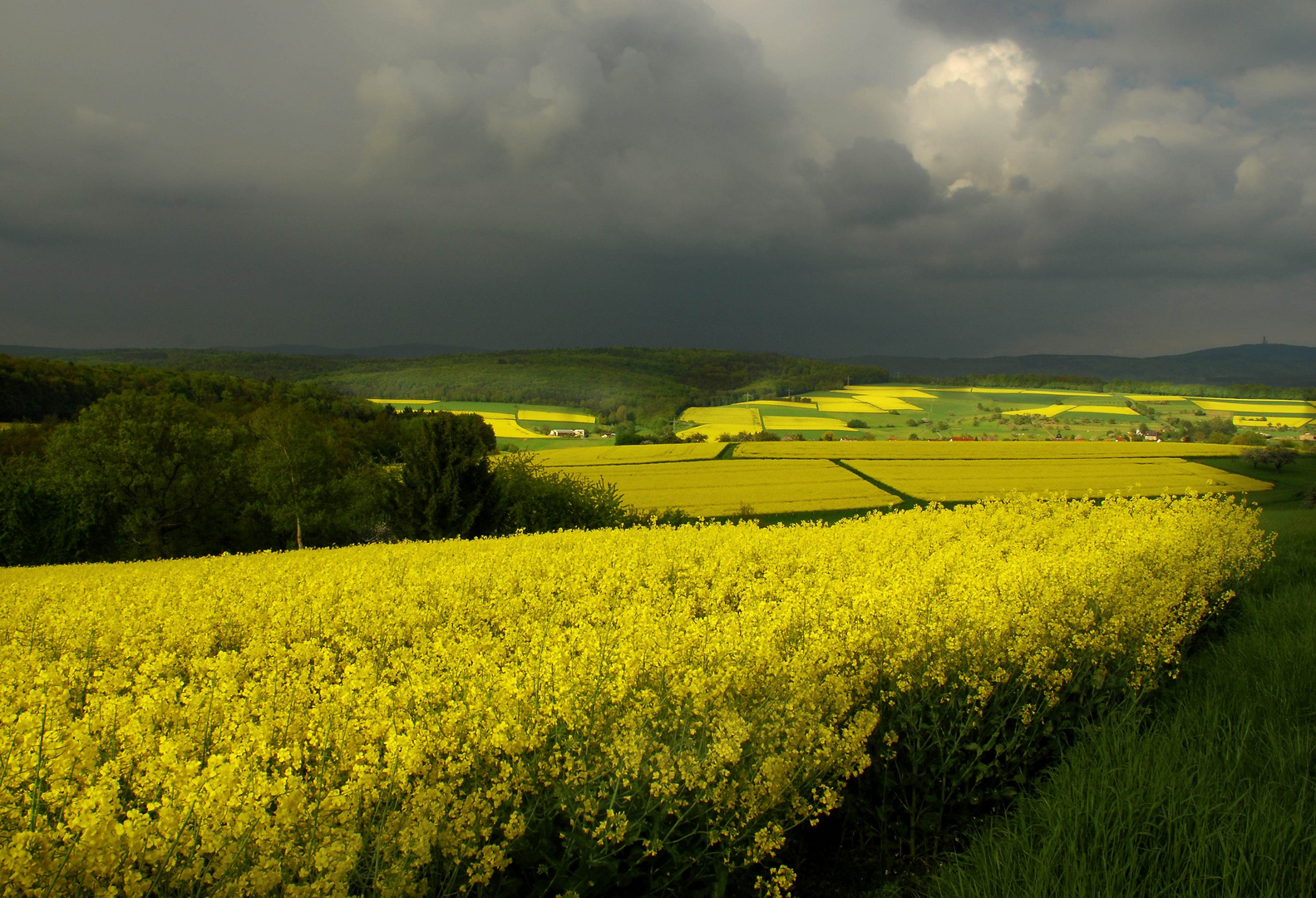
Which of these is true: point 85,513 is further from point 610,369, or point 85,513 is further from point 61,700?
point 610,369

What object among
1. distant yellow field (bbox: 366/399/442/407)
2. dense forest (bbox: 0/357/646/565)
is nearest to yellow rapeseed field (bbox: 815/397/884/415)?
distant yellow field (bbox: 366/399/442/407)

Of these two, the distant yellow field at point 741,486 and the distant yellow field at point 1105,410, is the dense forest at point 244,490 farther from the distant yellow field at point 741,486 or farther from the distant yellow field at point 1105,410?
the distant yellow field at point 1105,410

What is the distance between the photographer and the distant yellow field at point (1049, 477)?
37656 mm

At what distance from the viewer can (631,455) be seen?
5156 cm

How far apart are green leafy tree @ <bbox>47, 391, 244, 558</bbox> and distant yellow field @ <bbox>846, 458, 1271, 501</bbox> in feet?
123

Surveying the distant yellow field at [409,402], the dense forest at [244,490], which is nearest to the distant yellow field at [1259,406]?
the dense forest at [244,490]

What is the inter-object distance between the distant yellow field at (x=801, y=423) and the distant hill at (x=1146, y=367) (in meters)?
48.6

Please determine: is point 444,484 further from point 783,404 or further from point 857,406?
point 857,406

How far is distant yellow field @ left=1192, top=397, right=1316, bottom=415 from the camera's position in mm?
70812

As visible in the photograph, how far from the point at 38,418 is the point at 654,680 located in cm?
7434

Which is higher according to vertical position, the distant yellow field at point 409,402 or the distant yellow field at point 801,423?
the distant yellow field at point 409,402

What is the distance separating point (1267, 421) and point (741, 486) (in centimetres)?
6036

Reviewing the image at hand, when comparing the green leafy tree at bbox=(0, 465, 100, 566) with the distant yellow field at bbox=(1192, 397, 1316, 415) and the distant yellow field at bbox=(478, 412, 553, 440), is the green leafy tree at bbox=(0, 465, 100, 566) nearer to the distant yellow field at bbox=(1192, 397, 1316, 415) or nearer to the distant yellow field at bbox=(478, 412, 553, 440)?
the distant yellow field at bbox=(478, 412, 553, 440)

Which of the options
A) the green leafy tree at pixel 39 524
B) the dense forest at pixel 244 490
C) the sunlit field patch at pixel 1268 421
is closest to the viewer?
the dense forest at pixel 244 490
